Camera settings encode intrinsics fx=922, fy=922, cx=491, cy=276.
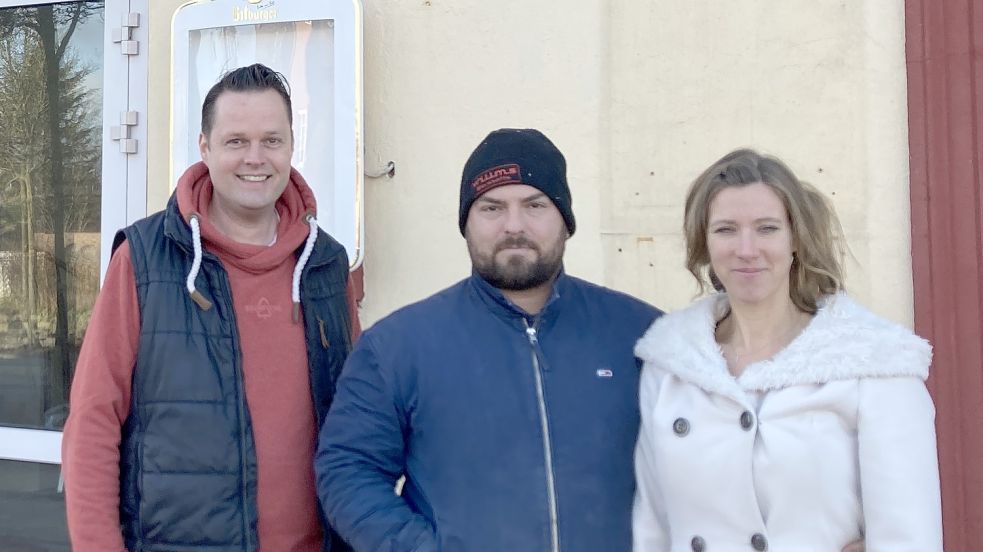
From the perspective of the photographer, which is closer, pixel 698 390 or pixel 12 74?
pixel 698 390

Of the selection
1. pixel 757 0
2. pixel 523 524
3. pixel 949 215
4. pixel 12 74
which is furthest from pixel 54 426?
pixel 949 215

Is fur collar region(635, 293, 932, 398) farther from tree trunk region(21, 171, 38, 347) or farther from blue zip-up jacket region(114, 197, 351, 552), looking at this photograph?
tree trunk region(21, 171, 38, 347)

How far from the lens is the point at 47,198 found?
434cm

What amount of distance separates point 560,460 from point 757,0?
6.63ft

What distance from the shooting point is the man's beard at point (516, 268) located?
1910mm

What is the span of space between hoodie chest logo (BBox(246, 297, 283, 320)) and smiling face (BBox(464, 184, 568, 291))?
18.1 inches

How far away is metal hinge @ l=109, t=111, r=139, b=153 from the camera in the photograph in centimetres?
397

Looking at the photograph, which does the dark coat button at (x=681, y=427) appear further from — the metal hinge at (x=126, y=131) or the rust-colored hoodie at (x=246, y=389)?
the metal hinge at (x=126, y=131)

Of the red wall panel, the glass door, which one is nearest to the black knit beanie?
the red wall panel

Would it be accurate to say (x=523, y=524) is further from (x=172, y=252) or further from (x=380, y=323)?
(x=172, y=252)

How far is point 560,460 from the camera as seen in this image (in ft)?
5.91

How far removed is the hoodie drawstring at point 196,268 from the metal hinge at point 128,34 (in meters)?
2.38

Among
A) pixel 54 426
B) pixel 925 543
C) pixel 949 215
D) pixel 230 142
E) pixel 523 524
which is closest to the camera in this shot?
pixel 925 543

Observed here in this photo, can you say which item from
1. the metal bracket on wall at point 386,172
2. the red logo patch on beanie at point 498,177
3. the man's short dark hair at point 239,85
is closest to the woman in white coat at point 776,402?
the red logo patch on beanie at point 498,177
